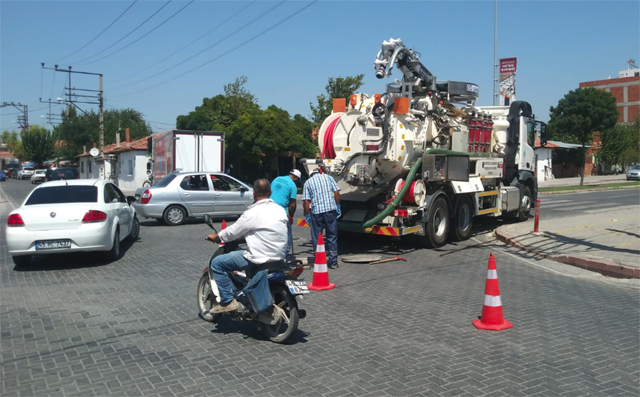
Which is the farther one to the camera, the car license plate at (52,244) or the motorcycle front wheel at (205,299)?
the car license plate at (52,244)

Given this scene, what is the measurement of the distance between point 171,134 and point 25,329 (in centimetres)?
1502

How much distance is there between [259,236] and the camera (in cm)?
565

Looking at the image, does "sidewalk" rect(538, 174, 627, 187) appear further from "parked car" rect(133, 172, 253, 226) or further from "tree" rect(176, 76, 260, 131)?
"parked car" rect(133, 172, 253, 226)

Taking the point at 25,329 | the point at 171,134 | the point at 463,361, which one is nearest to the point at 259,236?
the point at 463,361

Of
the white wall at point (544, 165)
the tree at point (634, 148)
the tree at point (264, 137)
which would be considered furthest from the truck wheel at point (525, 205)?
the tree at point (634, 148)

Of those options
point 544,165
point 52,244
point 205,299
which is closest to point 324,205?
point 205,299

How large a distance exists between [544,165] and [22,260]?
153 ft

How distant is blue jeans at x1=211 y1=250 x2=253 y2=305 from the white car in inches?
184

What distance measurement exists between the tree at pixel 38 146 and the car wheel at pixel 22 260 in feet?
271

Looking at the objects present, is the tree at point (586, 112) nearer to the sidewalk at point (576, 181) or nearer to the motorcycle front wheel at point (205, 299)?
the sidewalk at point (576, 181)

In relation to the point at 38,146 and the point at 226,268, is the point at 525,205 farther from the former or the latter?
the point at 38,146

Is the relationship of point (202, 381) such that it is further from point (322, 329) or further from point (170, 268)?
point (170, 268)

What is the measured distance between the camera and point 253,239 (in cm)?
566

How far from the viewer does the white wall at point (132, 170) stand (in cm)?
4297
